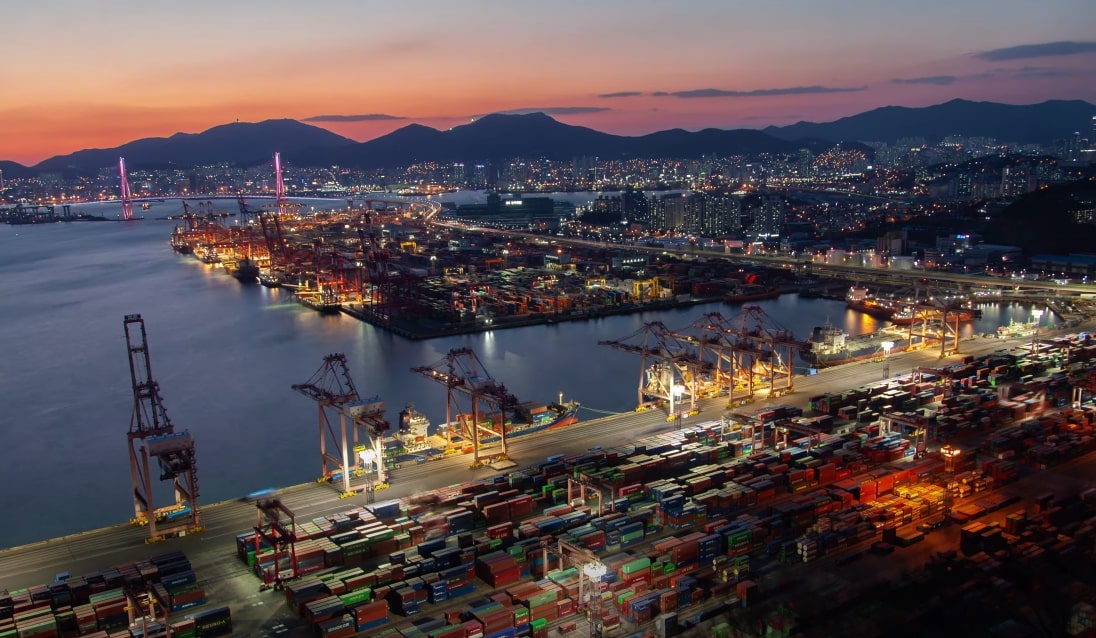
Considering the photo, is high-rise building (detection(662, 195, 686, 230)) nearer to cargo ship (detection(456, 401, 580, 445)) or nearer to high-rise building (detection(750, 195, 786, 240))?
high-rise building (detection(750, 195, 786, 240))

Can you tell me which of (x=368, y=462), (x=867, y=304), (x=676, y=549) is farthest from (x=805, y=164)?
(x=676, y=549)

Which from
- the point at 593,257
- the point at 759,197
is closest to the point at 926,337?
the point at 593,257

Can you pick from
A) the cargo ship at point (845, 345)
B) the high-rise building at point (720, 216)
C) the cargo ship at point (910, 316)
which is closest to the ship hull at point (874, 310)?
the cargo ship at point (910, 316)

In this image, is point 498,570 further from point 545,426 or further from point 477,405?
point 545,426

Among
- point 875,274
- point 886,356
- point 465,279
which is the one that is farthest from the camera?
point 465,279

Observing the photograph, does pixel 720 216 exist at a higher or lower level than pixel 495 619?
higher

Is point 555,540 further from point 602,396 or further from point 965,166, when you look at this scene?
point 965,166

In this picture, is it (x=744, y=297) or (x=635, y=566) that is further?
(x=744, y=297)
